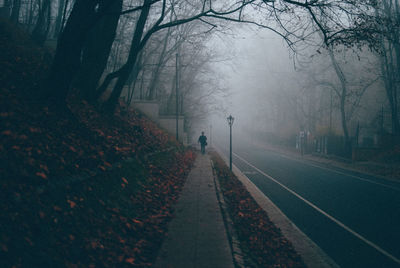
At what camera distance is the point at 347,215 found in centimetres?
863

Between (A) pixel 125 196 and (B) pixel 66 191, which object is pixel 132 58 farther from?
(B) pixel 66 191

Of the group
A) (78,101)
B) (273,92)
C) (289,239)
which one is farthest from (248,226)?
(273,92)

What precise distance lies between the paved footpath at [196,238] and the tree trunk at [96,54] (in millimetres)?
5033

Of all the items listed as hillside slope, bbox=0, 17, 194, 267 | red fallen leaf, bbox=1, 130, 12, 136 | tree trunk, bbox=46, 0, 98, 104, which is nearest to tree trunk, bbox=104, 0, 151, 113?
hillside slope, bbox=0, 17, 194, 267

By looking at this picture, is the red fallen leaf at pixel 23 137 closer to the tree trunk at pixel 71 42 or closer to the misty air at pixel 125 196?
the misty air at pixel 125 196

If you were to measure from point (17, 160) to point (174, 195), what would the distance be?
516cm

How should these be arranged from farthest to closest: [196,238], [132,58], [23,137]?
1. [132,58]
2. [196,238]
3. [23,137]

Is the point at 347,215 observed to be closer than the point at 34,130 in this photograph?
No

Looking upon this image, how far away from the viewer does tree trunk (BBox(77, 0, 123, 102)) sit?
910 centimetres

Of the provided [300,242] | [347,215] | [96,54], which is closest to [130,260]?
[300,242]

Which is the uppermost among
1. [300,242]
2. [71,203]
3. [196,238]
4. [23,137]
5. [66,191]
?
[23,137]

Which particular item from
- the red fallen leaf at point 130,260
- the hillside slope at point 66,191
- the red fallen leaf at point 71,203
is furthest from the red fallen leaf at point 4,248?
the red fallen leaf at point 130,260

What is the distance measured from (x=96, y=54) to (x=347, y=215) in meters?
9.77

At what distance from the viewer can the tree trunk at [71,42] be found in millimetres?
5910
